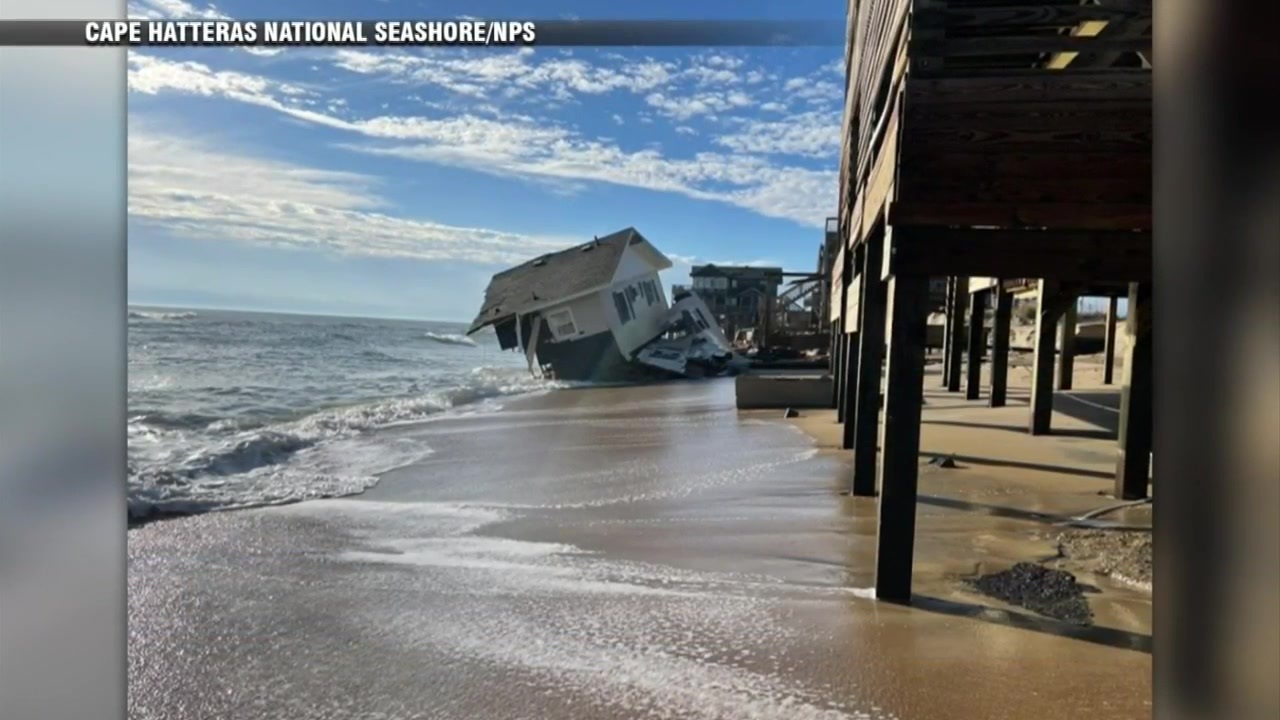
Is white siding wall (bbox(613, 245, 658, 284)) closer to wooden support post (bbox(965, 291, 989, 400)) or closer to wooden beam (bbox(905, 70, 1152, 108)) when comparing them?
wooden support post (bbox(965, 291, 989, 400))

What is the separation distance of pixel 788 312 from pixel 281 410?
36172 millimetres

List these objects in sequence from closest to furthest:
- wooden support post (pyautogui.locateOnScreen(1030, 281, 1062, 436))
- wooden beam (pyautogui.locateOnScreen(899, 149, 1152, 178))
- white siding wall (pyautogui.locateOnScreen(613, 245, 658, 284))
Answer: wooden beam (pyautogui.locateOnScreen(899, 149, 1152, 178)) → wooden support post (pyautogui.locateOnScreen(1030, 281, 1062, 436)) → white siding wall (pyautogui.locateOnScreen(613, 245, 658, 284))

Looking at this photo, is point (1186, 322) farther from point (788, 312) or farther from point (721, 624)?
point (788, 312)

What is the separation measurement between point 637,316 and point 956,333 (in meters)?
17.3

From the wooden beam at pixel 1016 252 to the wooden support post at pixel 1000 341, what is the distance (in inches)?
346

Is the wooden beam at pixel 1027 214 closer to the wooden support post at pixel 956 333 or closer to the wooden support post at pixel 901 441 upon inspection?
the wooden support post at pixel 901 441

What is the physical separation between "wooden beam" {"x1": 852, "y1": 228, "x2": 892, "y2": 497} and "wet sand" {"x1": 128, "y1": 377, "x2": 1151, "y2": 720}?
292mm

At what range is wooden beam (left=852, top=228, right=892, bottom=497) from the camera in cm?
694

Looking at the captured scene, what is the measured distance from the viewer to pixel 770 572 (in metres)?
4.66

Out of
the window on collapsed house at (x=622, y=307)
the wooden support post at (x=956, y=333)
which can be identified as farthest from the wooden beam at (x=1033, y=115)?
the window on collapsed house at (x=622, y=307)

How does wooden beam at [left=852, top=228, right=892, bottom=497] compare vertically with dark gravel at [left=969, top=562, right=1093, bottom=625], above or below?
above

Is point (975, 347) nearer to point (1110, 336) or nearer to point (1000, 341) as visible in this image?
point (1000, 341)

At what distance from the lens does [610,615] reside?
3893 millimetres

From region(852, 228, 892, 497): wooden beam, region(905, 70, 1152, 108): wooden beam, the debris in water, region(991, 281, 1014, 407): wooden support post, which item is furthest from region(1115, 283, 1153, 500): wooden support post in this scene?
region(991, 281, 1014, 407): wooden support post
